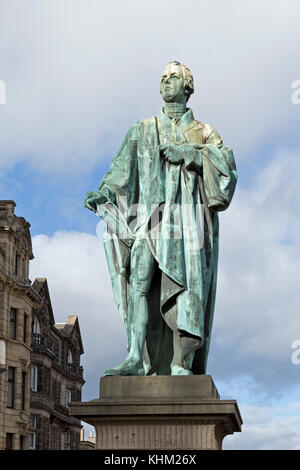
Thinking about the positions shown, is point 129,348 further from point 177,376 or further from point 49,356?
point 49,356

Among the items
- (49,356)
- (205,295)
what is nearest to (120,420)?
(205,295)

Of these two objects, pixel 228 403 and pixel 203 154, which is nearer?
pixel 228 403

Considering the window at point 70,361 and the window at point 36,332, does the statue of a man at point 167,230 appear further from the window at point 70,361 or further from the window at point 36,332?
the window at point 70,361

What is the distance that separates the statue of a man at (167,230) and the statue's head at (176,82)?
11 mm

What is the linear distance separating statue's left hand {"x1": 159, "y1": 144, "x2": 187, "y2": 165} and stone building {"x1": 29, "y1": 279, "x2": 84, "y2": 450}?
177 feet

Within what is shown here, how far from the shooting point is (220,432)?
8320 mm

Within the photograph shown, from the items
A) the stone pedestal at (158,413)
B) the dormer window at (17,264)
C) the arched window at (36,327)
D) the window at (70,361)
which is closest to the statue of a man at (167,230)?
the stone pedestal at (158,413)

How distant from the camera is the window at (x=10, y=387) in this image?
51031 mm

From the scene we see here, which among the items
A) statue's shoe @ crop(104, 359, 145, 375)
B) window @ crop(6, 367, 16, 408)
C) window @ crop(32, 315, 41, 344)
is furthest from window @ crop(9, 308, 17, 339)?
statue's shoe @ crop(104, 359, 145, 375)

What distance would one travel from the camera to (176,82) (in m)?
9.51

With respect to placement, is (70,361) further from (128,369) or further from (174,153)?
(128,369)

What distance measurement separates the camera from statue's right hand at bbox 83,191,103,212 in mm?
9078

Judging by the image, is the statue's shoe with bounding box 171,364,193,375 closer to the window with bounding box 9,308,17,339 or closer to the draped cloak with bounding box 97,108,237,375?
the draped cloak with bounding box 97,108,237,375

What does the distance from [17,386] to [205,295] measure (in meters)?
44.2
